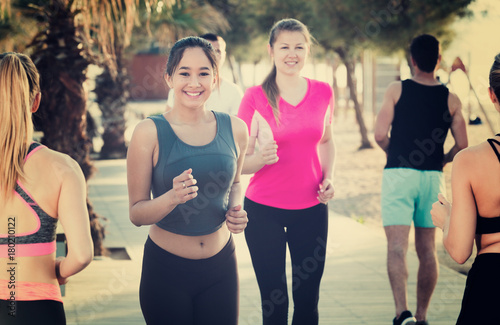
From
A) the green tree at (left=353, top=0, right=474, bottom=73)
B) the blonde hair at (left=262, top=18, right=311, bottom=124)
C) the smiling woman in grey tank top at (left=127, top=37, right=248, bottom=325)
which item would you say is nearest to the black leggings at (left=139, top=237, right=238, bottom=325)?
the smiling woman in grey tank top at (left=127, top=37, right=248, bottom=325)

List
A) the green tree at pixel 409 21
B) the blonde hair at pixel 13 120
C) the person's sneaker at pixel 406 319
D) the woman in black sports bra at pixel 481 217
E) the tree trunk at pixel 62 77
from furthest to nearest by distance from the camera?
the green tree at pixel 409 21, the tree trunk at pixel 62 77, the person's sneaker at pixel 406 319, the woman in black sports bra at pixel 481 217, the blonde hair at pixel 13 120

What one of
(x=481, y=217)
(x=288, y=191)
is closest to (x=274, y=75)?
(x=288, y=191)

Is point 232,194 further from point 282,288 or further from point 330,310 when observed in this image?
point 330,310

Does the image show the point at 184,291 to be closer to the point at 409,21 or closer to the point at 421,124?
the point at 421,124

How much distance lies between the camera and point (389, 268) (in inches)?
188

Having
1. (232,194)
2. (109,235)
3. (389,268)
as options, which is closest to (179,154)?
(232,194)

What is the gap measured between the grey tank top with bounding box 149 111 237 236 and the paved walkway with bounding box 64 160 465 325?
98.1 inches

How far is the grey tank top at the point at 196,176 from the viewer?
9.84 feet

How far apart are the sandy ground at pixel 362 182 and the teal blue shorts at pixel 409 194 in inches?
126

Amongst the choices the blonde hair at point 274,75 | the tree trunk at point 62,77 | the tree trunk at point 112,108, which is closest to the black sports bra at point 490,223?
the blonde hair at point 274,75

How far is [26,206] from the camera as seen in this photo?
233 cm

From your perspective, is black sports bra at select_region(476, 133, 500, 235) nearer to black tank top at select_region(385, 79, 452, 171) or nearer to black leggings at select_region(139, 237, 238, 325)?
black leggings at select_region(139, 237, 238, 325)

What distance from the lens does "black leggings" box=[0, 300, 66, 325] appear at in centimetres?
232

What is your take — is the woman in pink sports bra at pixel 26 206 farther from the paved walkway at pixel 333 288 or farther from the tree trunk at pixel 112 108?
the tree trunk at pixel 112 108
